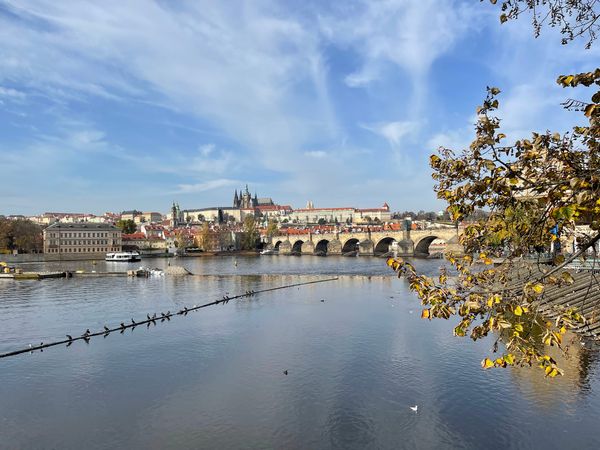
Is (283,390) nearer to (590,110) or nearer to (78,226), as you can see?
(590,110)

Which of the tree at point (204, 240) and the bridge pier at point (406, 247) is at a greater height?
the tree at point (204, 240)

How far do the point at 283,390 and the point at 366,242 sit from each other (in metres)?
88.3

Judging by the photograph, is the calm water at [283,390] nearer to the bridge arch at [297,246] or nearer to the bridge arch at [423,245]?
the bridge arch at [423,245]

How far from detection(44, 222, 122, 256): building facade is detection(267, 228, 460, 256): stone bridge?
36.4m

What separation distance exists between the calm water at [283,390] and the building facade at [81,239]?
78534mm

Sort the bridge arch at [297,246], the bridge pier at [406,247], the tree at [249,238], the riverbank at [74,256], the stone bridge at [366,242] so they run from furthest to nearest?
the tree at [249,238] < the bridge arch at [297,246] < the bridge pier at [406,247] < the stone bridge at [366,242] < the riverbank at [74,256]

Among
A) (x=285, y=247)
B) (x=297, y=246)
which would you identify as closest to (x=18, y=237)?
(x=285, y=247)

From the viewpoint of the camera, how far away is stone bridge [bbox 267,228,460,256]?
301 ft

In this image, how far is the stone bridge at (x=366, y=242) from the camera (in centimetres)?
9188

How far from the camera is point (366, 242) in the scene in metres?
102

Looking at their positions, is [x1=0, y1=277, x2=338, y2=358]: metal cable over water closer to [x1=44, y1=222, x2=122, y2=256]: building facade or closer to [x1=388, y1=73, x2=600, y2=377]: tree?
[x1=388, y1=73, x2=600, y2=377]: tree

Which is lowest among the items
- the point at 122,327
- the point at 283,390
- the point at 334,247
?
the point at 283,390

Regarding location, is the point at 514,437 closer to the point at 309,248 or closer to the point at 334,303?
the point at 334,303

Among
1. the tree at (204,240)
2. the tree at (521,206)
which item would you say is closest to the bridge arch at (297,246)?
the tree at (204,240)
